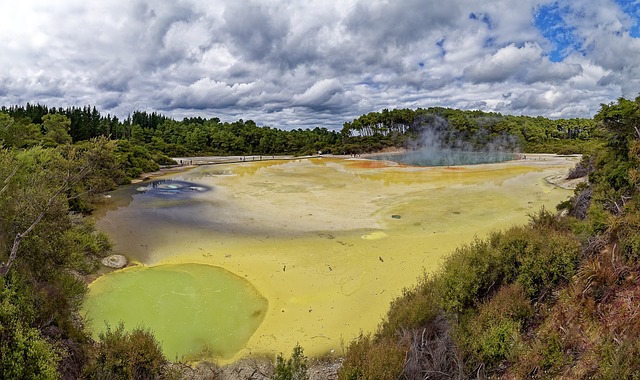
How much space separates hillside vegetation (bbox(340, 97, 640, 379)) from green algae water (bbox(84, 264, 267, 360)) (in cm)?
481

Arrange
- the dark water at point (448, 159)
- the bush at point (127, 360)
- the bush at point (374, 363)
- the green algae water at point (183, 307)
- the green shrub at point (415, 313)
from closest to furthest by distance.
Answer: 1. the bush at point (374, 363)
2. the bush at point (127, 360)
3. the green shrub at point (415, 313)
4. the green algae water at point (183, 307)
5. the dark water at point (448, 159)

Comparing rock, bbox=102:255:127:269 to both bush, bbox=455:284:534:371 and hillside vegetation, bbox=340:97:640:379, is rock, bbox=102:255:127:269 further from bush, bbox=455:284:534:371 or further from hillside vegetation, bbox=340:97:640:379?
bush, bbox=455:284:534:371

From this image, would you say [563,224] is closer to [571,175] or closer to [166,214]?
[166,214]

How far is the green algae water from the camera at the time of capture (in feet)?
34.5

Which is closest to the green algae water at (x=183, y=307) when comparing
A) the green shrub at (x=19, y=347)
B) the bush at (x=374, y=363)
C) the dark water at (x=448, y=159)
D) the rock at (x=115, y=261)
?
the rock at (x=115, y=261)

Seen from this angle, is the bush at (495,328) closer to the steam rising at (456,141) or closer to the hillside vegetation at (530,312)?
the hillside vegetation at (530,312)

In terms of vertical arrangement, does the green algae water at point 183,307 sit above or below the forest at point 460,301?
below

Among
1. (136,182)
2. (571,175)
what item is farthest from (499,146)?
(136,182)

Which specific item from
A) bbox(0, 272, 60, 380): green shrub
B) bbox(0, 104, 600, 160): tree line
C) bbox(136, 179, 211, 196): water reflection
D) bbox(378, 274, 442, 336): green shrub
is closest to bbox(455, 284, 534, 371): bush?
bbox(378, 274, 442, 336): green shrub

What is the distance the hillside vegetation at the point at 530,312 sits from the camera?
614 cm

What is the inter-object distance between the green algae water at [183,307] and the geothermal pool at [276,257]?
0.05 metres

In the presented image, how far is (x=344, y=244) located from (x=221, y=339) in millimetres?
8768

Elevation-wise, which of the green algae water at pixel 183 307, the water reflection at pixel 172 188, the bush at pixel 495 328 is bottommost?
the green algae water at pixel 183 307

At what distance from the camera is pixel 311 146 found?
3949 inches
